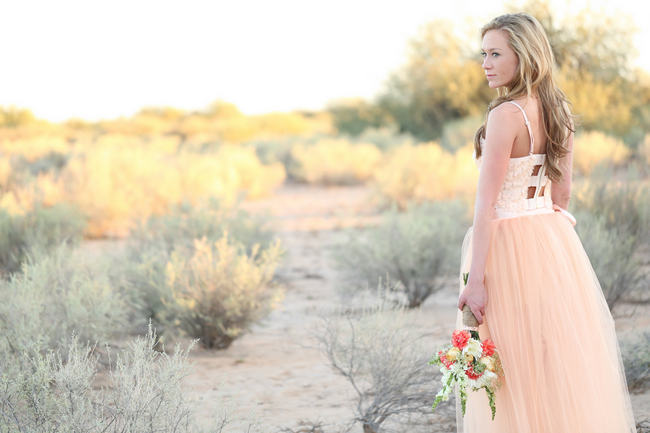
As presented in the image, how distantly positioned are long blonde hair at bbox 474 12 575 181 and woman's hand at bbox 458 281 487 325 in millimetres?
514

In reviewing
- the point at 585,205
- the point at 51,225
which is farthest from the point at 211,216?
the point at 585,205

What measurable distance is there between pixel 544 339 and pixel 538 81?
2.96 feet

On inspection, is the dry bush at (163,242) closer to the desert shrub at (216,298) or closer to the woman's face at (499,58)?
the desert shrub at (216,298)

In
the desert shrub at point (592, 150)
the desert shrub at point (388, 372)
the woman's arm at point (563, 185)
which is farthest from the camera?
the desert shrub at point (592, 150)

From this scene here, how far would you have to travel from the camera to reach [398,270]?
21.4 feet

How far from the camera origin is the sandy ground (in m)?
3.88

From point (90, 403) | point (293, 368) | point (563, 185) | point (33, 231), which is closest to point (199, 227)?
point (33, 231)

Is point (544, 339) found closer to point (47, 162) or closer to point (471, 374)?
point (471, 374)

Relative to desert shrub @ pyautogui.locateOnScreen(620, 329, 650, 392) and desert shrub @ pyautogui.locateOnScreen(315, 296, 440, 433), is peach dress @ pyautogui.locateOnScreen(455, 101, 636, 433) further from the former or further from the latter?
desert shrub @ pyautogui.locateOnScreen(620, 329, 650, 392)

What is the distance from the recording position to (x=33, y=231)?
8.12m

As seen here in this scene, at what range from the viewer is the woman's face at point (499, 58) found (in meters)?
2.54

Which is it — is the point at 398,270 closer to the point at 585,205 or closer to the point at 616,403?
the point at 585,205

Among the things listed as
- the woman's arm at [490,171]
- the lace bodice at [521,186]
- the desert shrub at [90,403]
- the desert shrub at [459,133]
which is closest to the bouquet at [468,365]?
the woman's arm at [490,171]

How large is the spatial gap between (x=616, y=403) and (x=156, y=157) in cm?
1319
